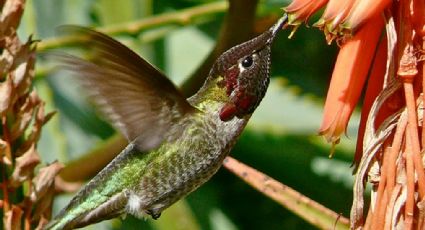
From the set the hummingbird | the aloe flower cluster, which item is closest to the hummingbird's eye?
the hummingbird

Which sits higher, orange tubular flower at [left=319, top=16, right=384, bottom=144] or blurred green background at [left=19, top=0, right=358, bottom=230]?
orange tubular flower at [left=319, top=16, right=384, bottom=144]

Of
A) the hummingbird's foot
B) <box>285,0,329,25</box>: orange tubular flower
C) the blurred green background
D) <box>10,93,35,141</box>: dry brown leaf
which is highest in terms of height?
<box>285,0,329,25</box>: orange tubular flower

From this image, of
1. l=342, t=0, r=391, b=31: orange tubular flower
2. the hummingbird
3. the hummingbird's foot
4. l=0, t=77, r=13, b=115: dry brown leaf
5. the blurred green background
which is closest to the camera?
l=342, t=0, r=391, b=31: orange tubular flower

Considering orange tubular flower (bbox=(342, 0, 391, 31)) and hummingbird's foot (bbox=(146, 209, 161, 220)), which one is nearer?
orange tubular flower (bbox=(342, 0, 391, 31))

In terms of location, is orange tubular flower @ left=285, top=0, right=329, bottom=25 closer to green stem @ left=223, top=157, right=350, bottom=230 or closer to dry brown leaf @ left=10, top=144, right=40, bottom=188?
green stem @ left=223, top=157, right=350, bottom=230

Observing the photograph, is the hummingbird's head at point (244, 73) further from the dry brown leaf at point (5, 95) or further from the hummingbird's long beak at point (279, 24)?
the dry brown leaf at point (5, 95)

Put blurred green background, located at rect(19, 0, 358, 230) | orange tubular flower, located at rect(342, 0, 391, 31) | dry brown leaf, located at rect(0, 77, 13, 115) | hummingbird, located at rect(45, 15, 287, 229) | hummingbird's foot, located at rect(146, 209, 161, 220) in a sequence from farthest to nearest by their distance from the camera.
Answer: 1. blurred green background, located at rect(19, 0, 358, 230)
2. hummingbird's foot, located at rect(146, 209, 161, 220)
3. hummingbird, located at rect(45, 15, 287, 229)
4. dry brown leaf, located at rect(0, 77, 13, 115)
5. orange tubular flower, located at rect(342, 0, 391, 31)
